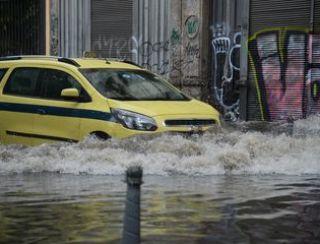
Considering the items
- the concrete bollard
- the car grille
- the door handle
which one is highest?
the door handle

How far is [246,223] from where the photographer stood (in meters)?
5.85

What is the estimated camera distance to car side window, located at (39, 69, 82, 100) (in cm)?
992

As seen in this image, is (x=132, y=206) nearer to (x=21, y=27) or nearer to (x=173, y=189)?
(x=173, y=189)

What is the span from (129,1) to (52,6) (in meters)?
3.24

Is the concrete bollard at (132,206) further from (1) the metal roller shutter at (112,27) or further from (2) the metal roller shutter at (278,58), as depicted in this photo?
(1) the metal roller shutter at (112,27)

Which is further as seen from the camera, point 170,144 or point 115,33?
point 115,33

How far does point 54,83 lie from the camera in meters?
10.1

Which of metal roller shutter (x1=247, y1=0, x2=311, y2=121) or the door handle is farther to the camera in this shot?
metal roller shutter (x1=247, y1=0, x2=311, y2=121)

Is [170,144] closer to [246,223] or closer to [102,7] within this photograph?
[246,223]

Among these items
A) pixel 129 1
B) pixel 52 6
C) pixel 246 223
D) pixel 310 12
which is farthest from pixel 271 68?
pixel 246 223

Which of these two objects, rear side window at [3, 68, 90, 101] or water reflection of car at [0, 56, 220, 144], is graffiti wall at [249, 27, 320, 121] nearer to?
water reflection of car at [0, 56, 220, 144]

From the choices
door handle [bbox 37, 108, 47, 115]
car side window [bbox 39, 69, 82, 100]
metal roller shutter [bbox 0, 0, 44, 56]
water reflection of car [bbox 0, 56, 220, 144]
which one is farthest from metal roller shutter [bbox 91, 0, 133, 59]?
door handle [bbox 37, 108, 47, 115]

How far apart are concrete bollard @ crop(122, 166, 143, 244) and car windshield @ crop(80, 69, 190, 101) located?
17.9 feet

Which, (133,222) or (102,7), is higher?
(102,7)
